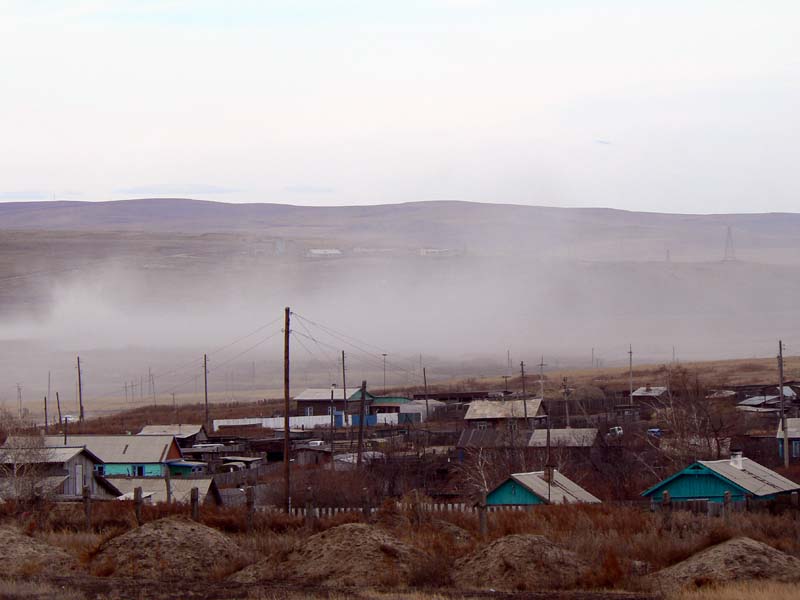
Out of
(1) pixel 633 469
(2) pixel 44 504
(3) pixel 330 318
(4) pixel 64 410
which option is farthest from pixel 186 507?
(3) pixel 330 318

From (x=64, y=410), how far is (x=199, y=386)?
A: 22273 millimetres

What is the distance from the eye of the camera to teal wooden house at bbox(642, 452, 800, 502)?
998 inches

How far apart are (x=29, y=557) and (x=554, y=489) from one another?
13180 millimetres

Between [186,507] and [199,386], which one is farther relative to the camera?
[199,386]

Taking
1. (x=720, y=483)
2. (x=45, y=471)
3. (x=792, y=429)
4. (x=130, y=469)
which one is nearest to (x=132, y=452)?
(x=130, y=469)

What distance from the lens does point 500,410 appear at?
185 ft

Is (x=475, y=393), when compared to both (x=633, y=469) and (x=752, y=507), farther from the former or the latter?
(x=752, y=507)

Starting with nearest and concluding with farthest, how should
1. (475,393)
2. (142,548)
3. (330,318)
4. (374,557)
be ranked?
1. (374,557)
2. (142,548)
3. (475,393)
4. (330,318)

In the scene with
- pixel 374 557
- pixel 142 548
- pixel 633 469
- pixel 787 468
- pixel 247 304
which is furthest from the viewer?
pixel 247 304

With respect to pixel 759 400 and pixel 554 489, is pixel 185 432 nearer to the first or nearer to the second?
pixel 554 489

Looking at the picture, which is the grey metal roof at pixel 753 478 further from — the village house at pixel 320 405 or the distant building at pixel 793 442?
the village house at pixel 320 405

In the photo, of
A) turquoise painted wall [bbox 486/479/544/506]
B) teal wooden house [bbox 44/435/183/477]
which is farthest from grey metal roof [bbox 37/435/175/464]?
turquoise painted wall [bbox 486/479/544/506]

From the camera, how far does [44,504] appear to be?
25.0 meters

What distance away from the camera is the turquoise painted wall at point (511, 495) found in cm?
2592
